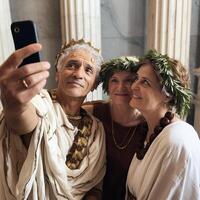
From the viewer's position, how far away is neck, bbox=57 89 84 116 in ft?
4.39

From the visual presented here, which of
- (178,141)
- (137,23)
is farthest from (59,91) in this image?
(137,23)

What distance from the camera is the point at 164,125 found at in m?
1.25

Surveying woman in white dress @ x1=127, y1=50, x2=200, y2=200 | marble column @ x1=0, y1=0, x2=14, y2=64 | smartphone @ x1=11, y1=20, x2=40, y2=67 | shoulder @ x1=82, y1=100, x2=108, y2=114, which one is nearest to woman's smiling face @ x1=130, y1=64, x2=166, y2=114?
woman in white dress @ x1=127, y1=50, x2=200, y2=200

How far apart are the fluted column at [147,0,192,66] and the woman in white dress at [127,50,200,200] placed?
1180 millimetres

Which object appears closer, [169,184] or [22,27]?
[22,27]

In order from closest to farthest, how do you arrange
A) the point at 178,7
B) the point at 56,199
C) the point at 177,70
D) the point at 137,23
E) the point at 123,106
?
the point at 56,199 → the point at 177,70 → the point at 123,106 → the point at 178,7 → the point at 137,23

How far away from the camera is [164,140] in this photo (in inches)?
45.8

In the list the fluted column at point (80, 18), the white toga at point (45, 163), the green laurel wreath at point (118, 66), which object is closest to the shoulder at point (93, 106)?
the green laurel wreath at point (118, 66)

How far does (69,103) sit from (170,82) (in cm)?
48

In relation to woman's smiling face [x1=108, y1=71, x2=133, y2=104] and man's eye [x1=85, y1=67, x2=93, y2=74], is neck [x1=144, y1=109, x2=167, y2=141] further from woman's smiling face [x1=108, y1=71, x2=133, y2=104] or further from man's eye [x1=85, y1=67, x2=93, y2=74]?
man's eye [x1=85, y1=67, x2=93, y2=74]

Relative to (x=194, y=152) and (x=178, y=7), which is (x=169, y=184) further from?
(x=178, y=7)

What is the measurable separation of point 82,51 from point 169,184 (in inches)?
28.7

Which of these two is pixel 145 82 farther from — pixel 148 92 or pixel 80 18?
pixel 80 18

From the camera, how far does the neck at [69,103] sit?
1338 mm
